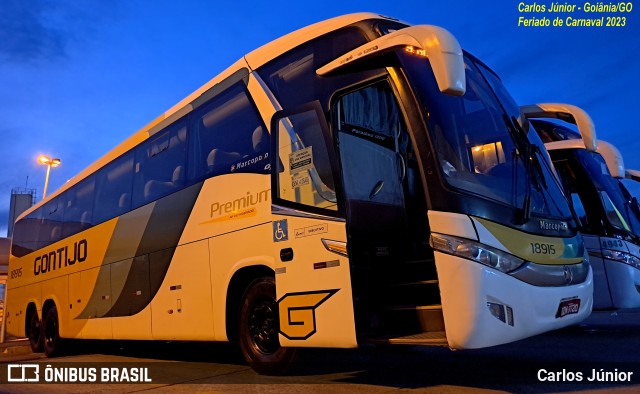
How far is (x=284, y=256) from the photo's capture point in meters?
5.32

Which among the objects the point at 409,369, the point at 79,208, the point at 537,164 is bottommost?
the point at 409,369

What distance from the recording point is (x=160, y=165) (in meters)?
8.06

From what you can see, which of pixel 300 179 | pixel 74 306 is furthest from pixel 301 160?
pixel 74 306

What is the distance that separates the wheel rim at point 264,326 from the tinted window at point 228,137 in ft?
5.00

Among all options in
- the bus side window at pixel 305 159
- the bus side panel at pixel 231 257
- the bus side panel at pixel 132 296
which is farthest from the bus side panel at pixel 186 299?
the bus side window at pixel 305 159

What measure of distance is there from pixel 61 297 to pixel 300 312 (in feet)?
25.9

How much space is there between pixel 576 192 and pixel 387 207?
4024 mm

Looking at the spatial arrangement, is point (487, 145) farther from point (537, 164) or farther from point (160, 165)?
point (160, 165)

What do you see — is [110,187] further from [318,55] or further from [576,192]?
[576,192]

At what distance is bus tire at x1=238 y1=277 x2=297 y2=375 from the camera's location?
553 centimetres

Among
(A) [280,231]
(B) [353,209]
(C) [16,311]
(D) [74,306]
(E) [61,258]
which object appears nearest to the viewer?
(A) [280,231]

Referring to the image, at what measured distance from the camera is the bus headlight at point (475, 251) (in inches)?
162

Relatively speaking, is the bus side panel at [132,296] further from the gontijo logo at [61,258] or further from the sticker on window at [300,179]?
the sticker on window at [300,179]

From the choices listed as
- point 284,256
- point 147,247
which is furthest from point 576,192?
point 147,247
